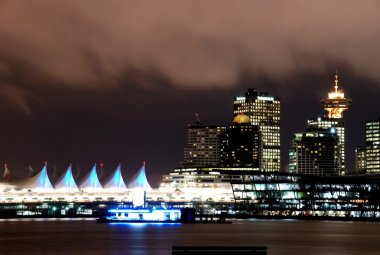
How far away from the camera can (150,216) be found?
181 meters

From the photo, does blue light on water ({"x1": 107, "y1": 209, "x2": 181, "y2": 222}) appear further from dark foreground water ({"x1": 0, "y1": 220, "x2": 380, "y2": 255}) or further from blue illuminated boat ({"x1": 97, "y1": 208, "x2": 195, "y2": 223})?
dark foreground water ({"x1": 0, "y1": 220, "x2": 380, "y2": 255})

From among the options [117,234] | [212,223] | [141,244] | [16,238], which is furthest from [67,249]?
[212,223]

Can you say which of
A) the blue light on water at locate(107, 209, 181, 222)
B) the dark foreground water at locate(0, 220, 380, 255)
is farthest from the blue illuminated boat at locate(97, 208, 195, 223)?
the dark foreground water at locate(0, 220, 380, 255)

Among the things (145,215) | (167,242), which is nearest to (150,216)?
(145,215)

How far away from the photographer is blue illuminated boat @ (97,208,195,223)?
179250 millimetres

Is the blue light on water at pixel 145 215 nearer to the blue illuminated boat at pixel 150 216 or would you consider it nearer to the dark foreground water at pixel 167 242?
the blue illuminated boat at pixel 150 216

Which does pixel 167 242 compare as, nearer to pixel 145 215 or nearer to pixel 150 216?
pixel 150 216

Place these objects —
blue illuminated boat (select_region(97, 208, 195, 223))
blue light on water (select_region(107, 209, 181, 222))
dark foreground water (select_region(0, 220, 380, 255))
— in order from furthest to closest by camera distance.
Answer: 1. blue light on water (select_region(107, 209, 181, 222))
2. blue illuminated boat (select_region(97, 208, 195, 223))
3. dark foreground water (select_region(0, 220, 380, 255))

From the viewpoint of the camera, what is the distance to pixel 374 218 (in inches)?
7854

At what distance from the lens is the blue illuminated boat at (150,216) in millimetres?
179250

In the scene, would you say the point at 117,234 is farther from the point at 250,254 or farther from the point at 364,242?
the point at 250,254

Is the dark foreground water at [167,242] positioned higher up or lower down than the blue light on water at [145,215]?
lower down

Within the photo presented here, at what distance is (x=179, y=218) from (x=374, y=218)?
42.0 m

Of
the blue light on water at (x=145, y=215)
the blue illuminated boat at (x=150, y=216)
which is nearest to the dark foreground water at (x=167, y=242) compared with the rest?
the blue illuminated boat at (x=150, y=216)
